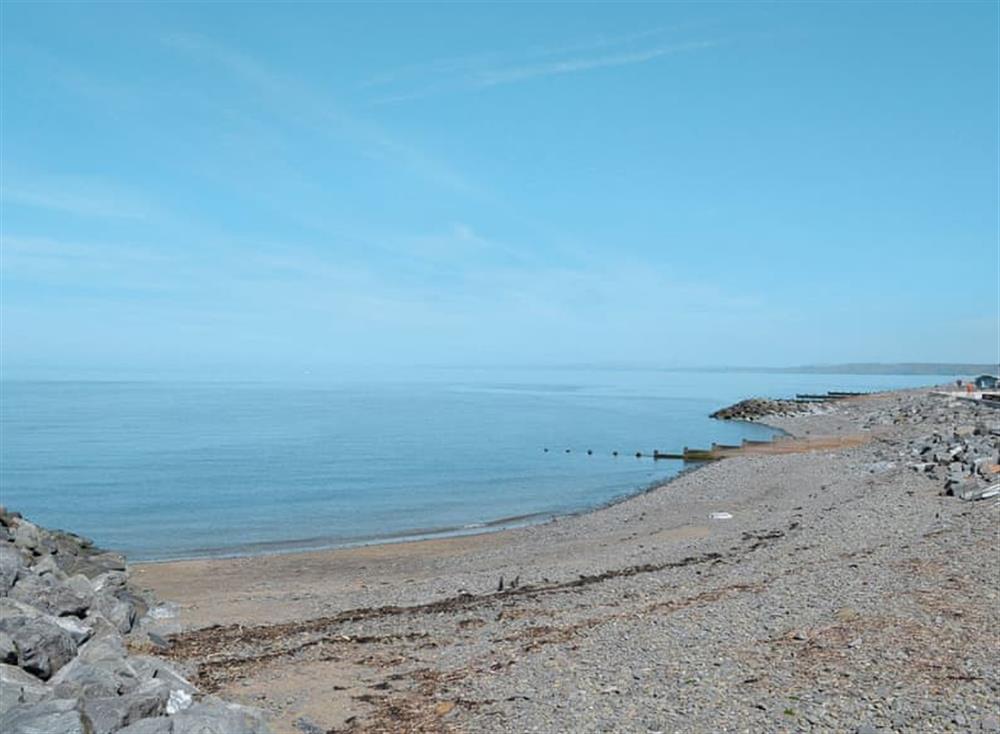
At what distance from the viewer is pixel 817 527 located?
20.8m

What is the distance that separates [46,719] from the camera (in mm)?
7227

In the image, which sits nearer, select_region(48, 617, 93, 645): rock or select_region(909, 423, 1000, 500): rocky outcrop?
select_region(48, 617, 93, 645): rock

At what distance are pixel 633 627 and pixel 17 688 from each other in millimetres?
7398

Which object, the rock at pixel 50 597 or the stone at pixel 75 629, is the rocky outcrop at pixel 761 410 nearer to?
the rock at pixel 50 597

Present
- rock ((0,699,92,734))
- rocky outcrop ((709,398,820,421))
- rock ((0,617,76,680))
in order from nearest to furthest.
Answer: rock ((0,699,92,734)) < rock ((0,617,76,680)) < rocky outcrop ((709,398,820,421))

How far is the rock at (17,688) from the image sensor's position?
25.2 feet

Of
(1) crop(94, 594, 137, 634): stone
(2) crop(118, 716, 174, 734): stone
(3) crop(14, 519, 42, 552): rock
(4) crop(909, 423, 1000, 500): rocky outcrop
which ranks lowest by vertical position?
(1) crop(94, 594, 137, 634): stone

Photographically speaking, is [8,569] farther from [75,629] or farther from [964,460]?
[964,460]

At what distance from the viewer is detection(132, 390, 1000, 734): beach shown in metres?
8.93

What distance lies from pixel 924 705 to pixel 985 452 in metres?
22.1

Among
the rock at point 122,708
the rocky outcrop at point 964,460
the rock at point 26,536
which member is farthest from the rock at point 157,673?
the rocky outcrop at point 964,460

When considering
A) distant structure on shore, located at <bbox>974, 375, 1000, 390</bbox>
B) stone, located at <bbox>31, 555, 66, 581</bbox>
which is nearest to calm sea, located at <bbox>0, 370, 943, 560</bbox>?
stone, located at <bbox>31, 555, 66, 581</bbox>

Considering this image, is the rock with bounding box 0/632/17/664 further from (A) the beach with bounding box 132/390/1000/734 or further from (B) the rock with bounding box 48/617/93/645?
(A) the beach with bounding box 132/390/1000/734

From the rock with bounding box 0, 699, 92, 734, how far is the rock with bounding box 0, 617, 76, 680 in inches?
69.5
